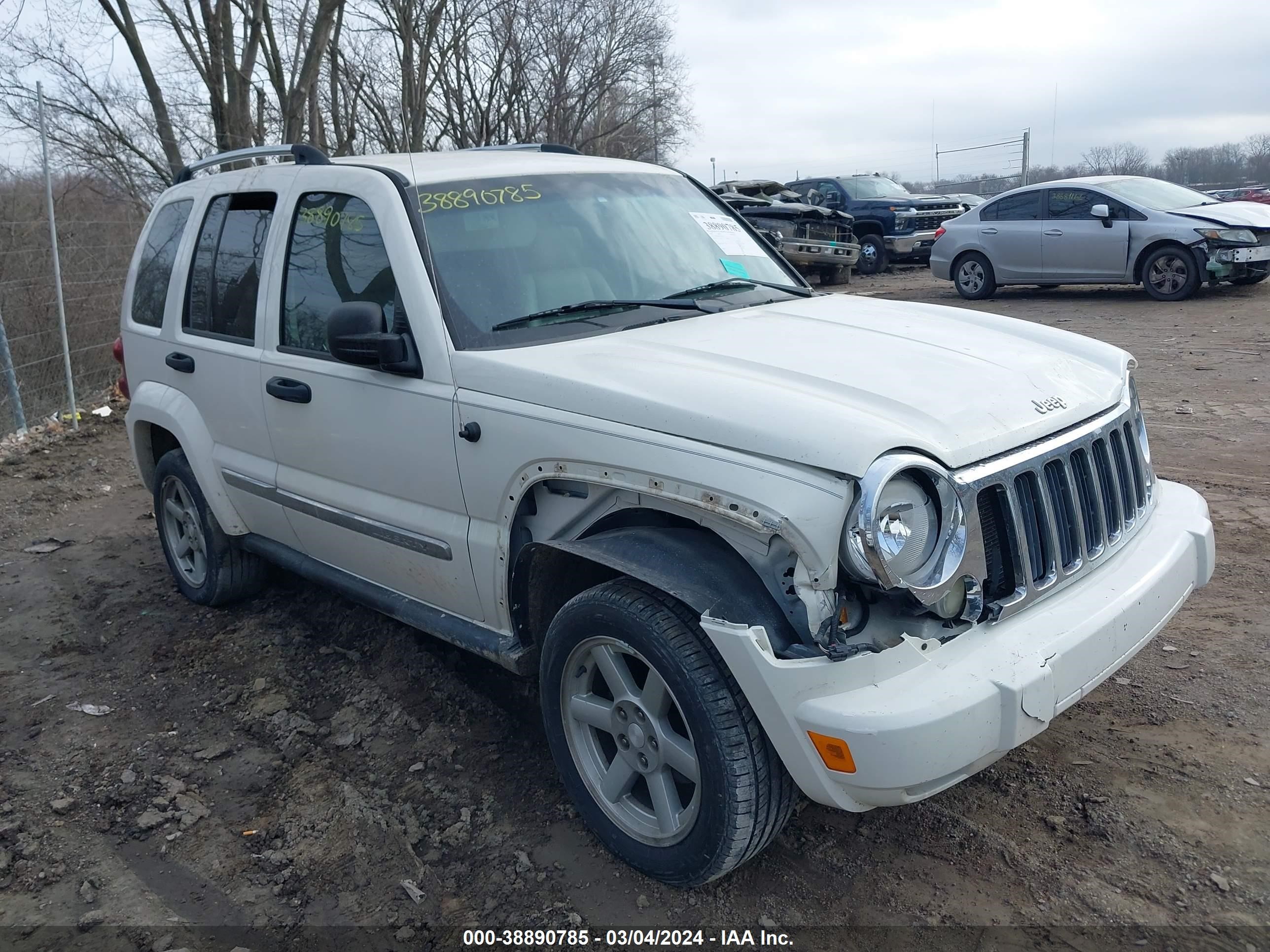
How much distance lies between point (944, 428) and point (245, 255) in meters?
3.00

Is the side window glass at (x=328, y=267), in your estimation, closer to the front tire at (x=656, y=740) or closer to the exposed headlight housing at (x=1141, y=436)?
the front tire at (x=656, y=740)

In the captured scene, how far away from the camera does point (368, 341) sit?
3162 mm

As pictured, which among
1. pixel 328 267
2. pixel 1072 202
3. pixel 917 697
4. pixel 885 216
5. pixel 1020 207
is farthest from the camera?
pixel 885 216

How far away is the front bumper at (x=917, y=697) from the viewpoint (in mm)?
2246

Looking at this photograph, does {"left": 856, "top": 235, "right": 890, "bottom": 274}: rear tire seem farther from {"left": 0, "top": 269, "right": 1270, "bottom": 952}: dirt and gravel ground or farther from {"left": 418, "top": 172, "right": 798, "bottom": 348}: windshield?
{"left": 418, "top": 172, "right": 798, "bottom": 348}: windshield

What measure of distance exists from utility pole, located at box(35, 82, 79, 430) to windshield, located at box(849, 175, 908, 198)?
49.2 feet

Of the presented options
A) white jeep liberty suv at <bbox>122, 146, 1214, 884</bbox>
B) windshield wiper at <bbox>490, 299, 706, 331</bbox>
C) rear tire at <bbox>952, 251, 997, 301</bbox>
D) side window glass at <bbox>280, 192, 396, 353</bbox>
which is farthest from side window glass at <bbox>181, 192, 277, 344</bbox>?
rear tire at <bbox>952, 251, 997, 301</bbox>

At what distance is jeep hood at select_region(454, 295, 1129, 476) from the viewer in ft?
8.07

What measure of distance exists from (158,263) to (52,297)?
6.52m

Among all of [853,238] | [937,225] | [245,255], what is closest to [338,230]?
[245,255]

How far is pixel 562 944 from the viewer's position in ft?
8.76

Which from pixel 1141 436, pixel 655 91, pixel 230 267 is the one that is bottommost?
pixel 1141 436

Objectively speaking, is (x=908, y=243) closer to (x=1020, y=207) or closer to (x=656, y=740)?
(x=1020, y=207)

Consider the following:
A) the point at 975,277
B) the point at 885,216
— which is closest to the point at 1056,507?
the point at 975,277
